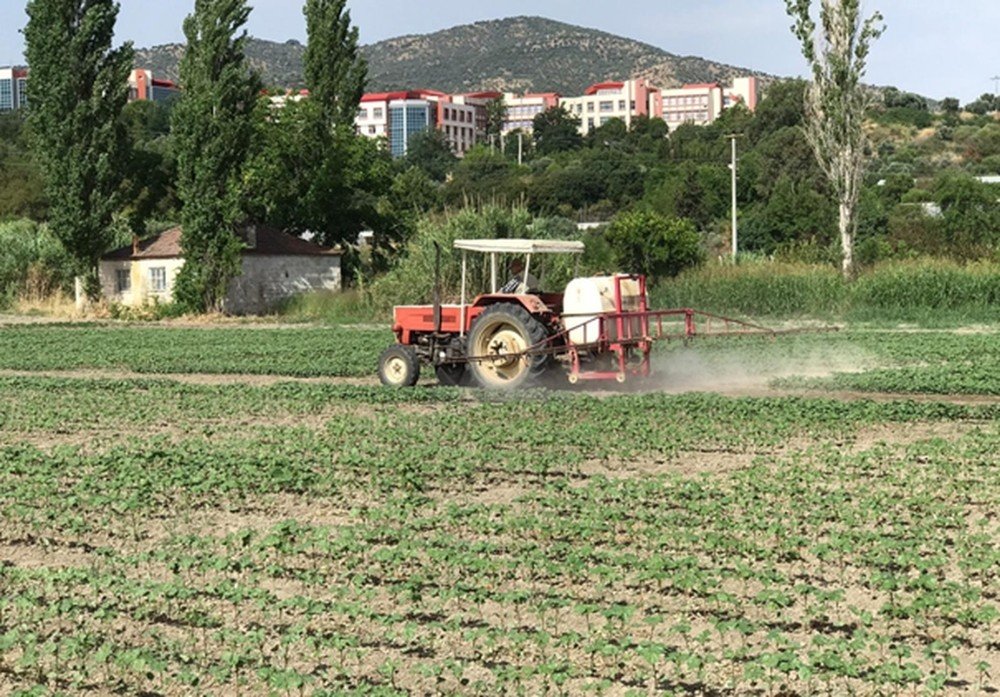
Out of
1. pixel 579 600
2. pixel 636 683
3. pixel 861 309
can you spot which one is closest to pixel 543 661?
pixel 636 683

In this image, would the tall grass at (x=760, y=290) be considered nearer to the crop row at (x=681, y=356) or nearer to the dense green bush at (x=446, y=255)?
the dense green bush at (x=446, y=255)

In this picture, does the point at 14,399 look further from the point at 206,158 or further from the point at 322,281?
the point at 322,281

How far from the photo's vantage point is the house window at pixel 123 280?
4525cm

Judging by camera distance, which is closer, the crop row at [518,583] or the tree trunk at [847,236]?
the crop row at [518,583]

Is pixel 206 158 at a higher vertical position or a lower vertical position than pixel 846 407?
higher

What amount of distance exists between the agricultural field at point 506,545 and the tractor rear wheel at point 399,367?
1.48m

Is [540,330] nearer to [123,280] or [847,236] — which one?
[847,236]

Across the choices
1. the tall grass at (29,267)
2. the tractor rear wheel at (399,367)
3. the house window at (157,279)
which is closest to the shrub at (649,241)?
the house window at (157,279)

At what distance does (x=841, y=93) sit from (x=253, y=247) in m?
19.1

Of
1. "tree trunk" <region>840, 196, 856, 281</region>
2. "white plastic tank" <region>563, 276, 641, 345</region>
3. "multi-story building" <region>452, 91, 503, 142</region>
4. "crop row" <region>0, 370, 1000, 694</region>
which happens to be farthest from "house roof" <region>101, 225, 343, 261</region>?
"multi-story building" <region>452, 91, 503, 142</region>

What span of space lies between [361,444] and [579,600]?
615 centimetres

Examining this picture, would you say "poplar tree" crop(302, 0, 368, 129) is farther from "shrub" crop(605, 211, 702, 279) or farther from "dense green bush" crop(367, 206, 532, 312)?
"dense green bush" crop(367, 206, 532, 312)

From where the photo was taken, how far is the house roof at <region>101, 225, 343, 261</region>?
44094 mm

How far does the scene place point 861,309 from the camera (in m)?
33.2
